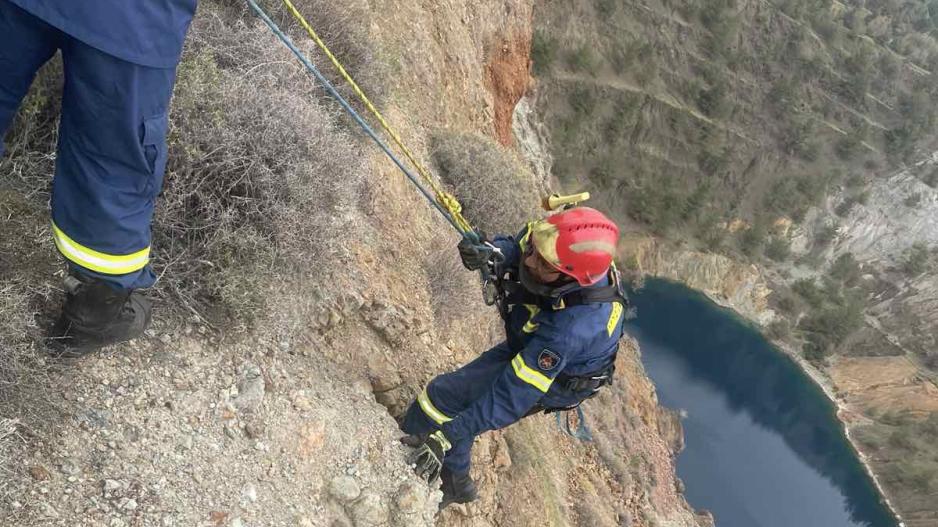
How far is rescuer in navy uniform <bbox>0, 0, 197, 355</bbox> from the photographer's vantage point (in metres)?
1.86

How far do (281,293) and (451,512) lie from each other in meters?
2.15

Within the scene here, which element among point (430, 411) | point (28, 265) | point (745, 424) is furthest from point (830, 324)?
point (28, 265)

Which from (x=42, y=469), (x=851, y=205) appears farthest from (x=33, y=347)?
(x=851, y=205)

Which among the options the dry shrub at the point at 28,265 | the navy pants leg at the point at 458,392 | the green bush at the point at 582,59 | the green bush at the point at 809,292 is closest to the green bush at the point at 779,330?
the green bush at the point at 809,292

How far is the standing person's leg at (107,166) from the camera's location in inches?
77.8

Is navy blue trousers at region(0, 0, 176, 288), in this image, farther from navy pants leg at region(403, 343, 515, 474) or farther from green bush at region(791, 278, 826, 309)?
green bush at region(791, 278, 826, 309)

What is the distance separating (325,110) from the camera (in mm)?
4789

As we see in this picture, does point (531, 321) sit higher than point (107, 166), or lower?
lower

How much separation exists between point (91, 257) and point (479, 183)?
6.51 meters

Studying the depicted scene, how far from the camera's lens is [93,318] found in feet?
8.37

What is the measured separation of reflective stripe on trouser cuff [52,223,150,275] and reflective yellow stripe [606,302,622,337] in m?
2.43

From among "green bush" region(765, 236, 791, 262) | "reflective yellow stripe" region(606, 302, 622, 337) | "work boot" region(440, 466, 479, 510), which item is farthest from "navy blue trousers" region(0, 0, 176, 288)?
"green bush" region(765, 236, 791, 262)

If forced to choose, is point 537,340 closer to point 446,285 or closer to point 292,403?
point 292,403

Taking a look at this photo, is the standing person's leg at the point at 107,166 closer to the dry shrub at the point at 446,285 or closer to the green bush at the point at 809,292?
the dry shrub at the point at 446,285
